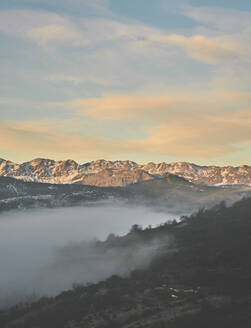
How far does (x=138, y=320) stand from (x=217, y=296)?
41033 millimetres

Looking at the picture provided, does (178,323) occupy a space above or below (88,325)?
above

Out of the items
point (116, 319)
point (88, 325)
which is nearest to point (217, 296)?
point (116, 319)

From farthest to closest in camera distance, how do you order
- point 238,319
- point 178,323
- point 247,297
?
point 247,297, point 178,323, point 238,319

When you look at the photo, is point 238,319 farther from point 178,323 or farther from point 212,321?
point 178,323

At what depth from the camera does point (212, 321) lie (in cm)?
15300

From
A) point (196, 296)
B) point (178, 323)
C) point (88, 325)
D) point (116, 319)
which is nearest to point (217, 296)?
point (196, 296)

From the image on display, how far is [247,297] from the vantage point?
179m

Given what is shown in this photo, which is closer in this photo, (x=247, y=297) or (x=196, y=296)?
(x=247, y=297)

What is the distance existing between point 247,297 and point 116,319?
213 ft

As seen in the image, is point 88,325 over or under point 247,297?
under

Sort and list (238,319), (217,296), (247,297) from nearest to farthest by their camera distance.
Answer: (238,319) → (247,297) → (217,296)

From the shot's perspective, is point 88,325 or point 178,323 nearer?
point 178,323

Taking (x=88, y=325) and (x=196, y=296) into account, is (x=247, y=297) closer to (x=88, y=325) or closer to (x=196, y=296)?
(x=196, y=296)

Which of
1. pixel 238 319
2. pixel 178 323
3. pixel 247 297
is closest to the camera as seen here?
pixel 238 319
